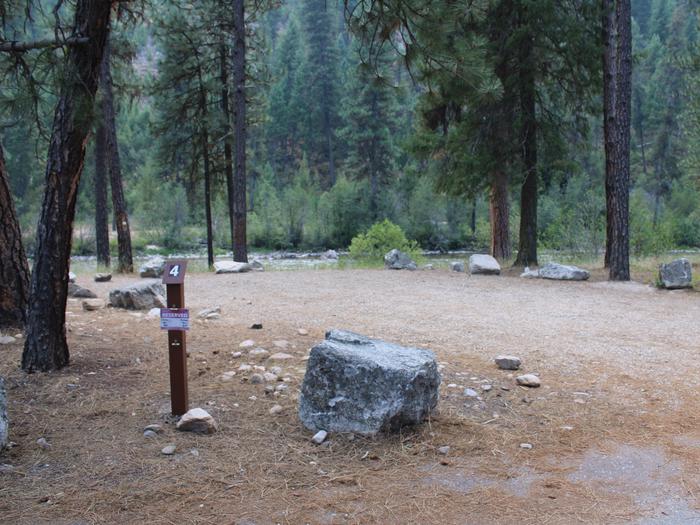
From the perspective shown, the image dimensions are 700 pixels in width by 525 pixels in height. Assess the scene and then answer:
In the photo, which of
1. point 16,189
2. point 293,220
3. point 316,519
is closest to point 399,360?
point 316,519

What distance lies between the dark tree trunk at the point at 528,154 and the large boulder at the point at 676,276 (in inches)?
158

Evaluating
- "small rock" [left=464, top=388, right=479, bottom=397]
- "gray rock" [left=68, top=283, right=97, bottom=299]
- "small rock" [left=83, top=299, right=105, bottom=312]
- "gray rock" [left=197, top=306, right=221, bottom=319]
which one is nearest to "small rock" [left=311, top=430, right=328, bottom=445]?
"small rock" [left=464, top=388, right=479, bottom=397]

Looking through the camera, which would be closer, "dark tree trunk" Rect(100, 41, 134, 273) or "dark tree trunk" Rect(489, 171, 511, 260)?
"dark tree trunk" Rect(100, 41, 134, 273)

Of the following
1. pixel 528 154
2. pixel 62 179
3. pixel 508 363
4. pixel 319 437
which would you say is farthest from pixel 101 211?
pixel 319 437

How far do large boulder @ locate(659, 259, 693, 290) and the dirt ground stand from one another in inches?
148

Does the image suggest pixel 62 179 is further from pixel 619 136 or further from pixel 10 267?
pixel 619 136

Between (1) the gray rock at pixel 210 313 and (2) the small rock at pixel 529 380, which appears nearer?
(2) the small rock at pixel 529 380

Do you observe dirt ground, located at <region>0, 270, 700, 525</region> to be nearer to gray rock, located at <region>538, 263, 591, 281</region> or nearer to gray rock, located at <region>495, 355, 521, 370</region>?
gray rock, located at <region>495, 355, 521, 370</region>

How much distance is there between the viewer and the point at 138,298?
850cm

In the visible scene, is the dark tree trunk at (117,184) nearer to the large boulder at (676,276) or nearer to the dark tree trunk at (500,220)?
the dark tree trunk at (500,220)

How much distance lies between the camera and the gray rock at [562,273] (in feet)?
39.8

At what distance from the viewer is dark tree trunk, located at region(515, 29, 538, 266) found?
13.8m

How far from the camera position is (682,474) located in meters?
3.42

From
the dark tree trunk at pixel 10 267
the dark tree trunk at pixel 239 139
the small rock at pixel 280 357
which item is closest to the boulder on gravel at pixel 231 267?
the dark tree trunk at pixel 239 139
